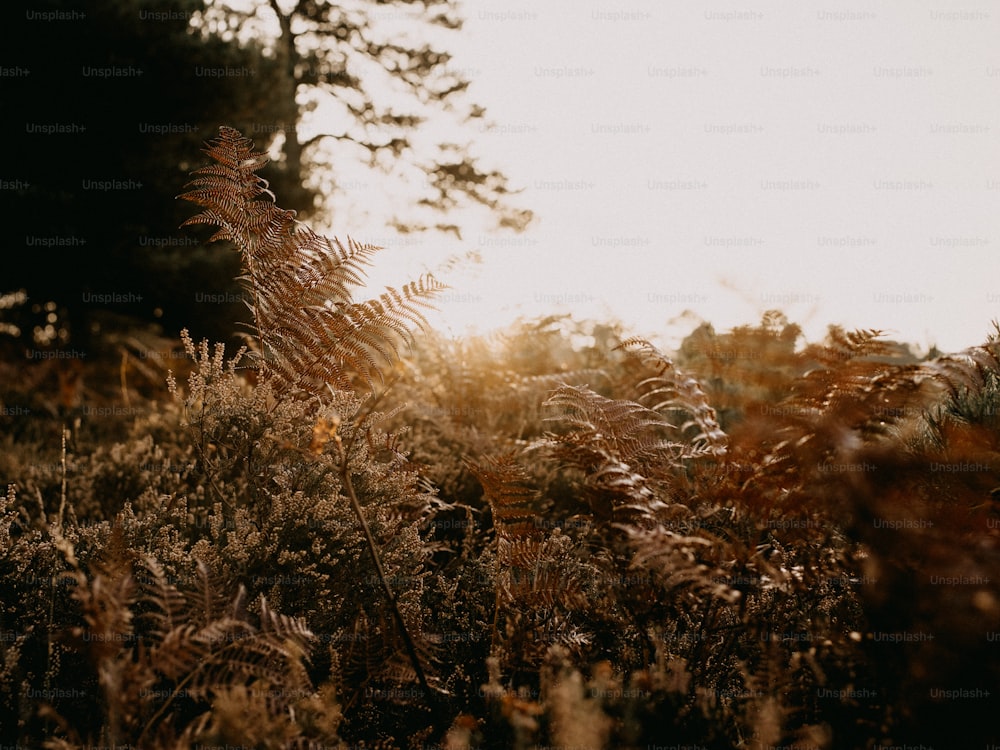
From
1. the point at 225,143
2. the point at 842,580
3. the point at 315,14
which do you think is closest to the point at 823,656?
the point at 842,580

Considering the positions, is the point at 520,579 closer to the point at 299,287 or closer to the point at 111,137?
the point at 299,287

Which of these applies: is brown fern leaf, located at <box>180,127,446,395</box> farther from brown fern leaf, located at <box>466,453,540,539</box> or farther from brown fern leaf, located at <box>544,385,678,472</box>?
brown fern leaf, located at <box>544,385,678,472</box>

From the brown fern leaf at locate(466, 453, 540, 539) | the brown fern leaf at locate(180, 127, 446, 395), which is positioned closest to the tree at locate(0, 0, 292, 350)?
the brown fern leaf at locate(180, 127, 446, 395)

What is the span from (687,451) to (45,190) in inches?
398

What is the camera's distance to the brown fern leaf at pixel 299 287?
2408mm

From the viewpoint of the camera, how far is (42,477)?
398 cm

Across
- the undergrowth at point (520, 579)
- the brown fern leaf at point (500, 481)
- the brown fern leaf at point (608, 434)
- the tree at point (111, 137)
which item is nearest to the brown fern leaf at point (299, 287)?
the undergrowth at point (520, 579)

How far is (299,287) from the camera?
2471mm

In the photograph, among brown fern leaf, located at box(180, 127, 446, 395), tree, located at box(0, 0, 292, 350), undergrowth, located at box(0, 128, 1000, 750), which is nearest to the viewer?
undergrowth, located at box(0, 128, 1000, 750)

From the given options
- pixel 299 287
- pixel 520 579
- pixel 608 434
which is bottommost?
pixel 520 579

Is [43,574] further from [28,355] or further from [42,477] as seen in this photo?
[28,355]

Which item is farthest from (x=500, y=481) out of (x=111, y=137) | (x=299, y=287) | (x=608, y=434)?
(x=111, y=137)

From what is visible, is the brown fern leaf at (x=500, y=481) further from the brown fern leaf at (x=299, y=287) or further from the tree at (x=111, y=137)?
the tree at (x=111, y=137)

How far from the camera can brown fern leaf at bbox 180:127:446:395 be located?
7.90ft
